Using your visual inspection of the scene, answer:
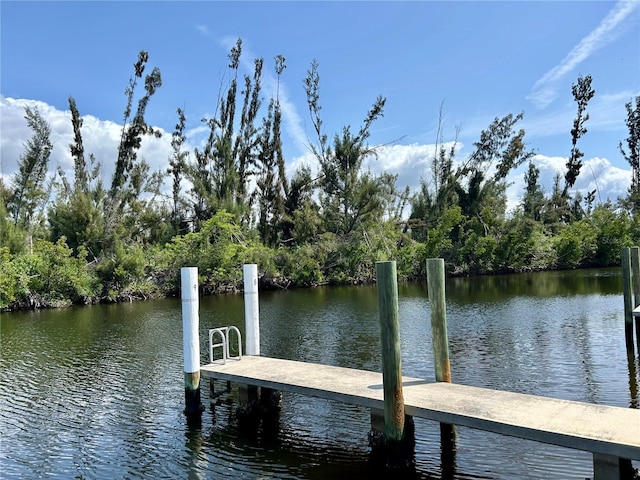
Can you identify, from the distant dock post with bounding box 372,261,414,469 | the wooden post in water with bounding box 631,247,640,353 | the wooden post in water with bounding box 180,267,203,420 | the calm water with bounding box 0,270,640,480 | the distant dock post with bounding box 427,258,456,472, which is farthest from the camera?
the wooden post in water with bounding box 631,247,640,353

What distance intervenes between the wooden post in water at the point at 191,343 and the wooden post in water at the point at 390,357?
3419 mm

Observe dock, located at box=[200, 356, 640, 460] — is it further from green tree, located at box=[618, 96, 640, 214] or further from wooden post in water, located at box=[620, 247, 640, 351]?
green tree, located at box=[618, 96, 640, 214]

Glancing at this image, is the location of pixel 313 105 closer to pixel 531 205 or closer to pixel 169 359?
pixel 531 205

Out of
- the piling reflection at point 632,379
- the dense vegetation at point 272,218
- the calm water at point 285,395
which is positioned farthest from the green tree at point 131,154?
the piling reflection at point 632,379

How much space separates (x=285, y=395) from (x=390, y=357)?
4.03 m

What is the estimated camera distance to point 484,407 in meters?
6.52

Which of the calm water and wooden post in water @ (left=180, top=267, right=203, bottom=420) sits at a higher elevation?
wooden post in water @ (left=180, top=267, right=203, bottom=420)

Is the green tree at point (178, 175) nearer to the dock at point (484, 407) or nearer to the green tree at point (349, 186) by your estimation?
the green tree at point (349, 186)

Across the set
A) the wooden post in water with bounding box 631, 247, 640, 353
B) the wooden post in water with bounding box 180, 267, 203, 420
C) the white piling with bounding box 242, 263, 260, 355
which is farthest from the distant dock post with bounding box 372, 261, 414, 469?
the wooden post in water with bounding box 631, 247, 640, 353

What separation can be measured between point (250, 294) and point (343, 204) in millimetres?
33323

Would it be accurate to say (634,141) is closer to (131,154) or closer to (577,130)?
(577,130)

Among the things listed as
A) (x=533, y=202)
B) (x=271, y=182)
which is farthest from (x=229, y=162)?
(x=533, y=202)

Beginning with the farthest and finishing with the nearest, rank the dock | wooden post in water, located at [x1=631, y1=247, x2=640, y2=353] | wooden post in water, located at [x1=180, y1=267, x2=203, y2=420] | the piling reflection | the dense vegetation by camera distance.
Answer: the dense vegetation < wooden post in water, located at [x1=631, y1=247, x2=640, y2=353] < the piling reflection < wooden post in water, located at [x1=180, y1=267, x2=203, y2=420] < the dock

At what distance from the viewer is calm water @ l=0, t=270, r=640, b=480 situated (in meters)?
7.18
